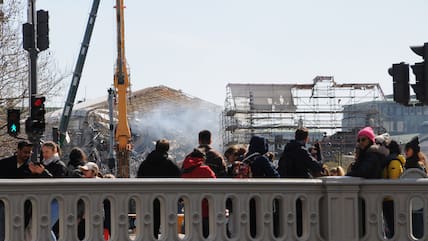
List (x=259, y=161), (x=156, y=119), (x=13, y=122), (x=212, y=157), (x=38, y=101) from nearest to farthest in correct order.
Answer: (x=259, y=161)
(x=212, y=157)
(x=38, y=101)
(x=13, y=122)
(x=156, y=119)

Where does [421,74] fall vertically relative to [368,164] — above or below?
above

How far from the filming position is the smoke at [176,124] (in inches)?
4395

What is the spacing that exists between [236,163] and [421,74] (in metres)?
3.42

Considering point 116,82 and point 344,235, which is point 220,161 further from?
point 116,82

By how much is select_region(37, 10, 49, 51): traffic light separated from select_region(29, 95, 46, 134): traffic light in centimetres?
161

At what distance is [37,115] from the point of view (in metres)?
25.7

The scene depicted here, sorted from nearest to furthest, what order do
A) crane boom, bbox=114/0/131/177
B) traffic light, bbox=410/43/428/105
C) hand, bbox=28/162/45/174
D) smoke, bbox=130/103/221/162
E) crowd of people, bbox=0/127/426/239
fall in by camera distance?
hand, bbox=28/162/45/174
crowd of people, bbox=0/127/426/239
traffic light, bbox=410/43/428/105
crane boom, bbox=114/0/131/177
smoke, bbox=130/103/221/162

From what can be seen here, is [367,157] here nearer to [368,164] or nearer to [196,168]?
[368,164]

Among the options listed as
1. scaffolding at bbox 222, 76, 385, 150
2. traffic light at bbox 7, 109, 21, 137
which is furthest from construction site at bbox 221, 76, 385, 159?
traffic light at bbox 7, 109, 21, 137

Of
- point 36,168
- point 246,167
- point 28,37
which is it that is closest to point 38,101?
point 28,37

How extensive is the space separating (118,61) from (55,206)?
5892 centimetres

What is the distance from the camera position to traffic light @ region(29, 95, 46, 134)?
25484 millimetres

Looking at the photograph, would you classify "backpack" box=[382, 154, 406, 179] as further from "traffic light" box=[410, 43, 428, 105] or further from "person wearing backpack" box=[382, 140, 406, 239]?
"traffic light" box=[410, 43, 428, 105]

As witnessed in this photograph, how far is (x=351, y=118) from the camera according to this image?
87.2 meters
